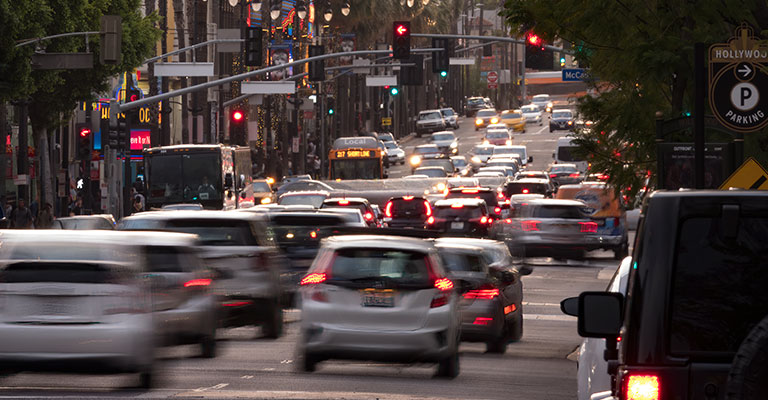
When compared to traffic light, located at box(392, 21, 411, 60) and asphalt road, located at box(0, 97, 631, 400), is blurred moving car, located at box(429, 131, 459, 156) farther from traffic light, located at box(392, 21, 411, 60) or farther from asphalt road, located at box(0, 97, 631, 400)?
asphalt road, located at box(0, 97, 631, 400)

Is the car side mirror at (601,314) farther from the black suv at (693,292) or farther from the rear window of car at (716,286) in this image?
the rear window of car at (716,286)

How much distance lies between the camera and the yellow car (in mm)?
121250

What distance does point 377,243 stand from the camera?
54.0 feet

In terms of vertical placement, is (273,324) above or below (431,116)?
below

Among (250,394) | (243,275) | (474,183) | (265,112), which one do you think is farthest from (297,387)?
(265,112)

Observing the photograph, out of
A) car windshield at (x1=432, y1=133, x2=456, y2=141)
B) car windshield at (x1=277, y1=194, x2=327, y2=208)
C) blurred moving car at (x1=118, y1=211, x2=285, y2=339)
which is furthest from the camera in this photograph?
car windshield at (x1=432, y1=133, x2=456, y2=141)

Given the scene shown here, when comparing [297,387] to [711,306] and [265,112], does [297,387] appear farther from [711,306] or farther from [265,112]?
[265,112]

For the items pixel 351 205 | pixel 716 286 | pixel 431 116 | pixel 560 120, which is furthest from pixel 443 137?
pixel 716 286

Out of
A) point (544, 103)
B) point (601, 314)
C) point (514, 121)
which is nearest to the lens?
point (601, 314)

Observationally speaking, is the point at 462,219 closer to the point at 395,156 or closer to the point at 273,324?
the point at 273,324

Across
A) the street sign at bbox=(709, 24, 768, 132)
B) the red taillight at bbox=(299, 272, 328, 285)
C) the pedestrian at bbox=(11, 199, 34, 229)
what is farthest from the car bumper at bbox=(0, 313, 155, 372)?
the pedestrian at bbox=(11, 199, 34, 229)

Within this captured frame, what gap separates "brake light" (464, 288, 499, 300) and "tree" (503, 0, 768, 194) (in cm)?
383

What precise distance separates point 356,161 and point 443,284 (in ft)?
159

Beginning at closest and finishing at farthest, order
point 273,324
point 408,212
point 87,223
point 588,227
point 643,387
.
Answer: point 643,387
point 273,324
point 87,223
point 588,227
point 408,212
